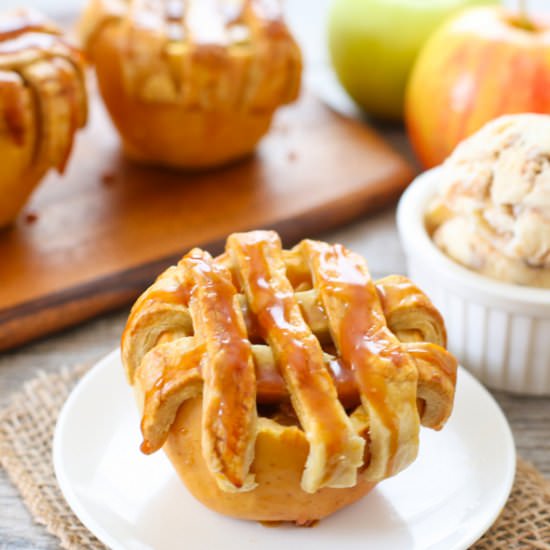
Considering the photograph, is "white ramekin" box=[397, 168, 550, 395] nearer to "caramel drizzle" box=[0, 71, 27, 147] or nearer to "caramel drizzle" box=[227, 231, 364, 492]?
"caramel drizzle" box=[227, 231, 364, 492]

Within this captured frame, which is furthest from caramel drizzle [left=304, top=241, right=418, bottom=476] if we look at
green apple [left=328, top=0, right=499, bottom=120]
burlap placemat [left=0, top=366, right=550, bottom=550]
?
green apple [left=328, top=0, right=499, bottom=120]

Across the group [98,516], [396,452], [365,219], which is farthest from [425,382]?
[365,219]

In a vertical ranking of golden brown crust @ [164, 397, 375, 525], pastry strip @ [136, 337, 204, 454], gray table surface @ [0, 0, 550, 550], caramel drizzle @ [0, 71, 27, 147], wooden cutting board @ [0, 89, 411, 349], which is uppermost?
caramel drizzle @ [0, 71, 27, 147]

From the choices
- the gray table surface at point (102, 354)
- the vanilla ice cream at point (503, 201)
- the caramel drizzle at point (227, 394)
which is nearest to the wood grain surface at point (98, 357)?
the gray table surface at point (102, 354)

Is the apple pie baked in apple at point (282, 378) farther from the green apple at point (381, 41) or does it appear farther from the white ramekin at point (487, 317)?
the green apple at point (381, 41)

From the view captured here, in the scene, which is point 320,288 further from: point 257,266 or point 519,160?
point 519,160
